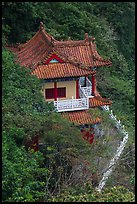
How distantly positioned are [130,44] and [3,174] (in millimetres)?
23470

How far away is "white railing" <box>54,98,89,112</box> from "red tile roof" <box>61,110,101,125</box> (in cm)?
19

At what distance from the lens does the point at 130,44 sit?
3547cm

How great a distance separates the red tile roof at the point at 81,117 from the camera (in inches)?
752

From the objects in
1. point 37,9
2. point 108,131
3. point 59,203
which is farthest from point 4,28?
point 59,203

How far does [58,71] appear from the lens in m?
19.2

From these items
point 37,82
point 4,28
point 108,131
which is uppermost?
point 4,28

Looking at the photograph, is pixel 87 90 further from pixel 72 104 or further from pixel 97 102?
pixel 72 104

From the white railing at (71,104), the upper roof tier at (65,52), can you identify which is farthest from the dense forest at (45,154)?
the white railing at (71,104)

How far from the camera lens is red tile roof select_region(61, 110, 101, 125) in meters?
19.1

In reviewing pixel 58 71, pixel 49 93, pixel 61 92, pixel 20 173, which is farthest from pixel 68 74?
pixel 20 173

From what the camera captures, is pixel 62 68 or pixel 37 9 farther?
pixel 37 9

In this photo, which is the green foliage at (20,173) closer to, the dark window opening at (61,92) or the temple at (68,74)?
the temple at (68,74)

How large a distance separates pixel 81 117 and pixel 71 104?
0.62 meters

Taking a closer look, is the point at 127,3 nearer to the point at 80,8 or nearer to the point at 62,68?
the point at 80,8
